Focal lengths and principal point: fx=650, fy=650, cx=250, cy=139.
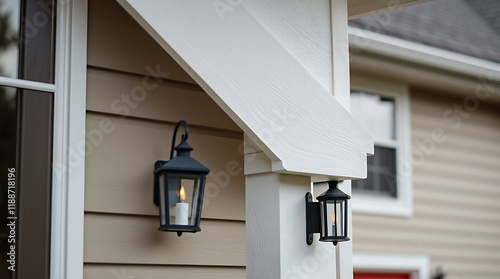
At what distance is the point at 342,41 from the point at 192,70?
665mm

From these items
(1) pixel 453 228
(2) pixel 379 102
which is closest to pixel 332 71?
(2) pixel 379 102

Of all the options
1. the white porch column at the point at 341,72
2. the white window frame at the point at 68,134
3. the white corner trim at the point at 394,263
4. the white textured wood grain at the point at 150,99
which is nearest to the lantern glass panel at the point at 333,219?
the white porch column at the point at 341,72

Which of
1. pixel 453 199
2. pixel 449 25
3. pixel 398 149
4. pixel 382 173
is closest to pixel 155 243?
pixel 382 173

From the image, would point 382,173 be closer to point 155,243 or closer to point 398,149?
point 398,149

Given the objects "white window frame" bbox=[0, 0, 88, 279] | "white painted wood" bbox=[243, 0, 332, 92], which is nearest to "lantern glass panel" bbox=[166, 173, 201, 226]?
"white window frame" bbox=[0, 0, 88, 279]

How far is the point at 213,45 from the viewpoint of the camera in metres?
1.90

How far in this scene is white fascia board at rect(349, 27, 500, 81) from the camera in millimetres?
5246

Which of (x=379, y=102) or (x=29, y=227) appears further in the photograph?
(x=379, y=102)

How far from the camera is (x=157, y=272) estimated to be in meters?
2.26

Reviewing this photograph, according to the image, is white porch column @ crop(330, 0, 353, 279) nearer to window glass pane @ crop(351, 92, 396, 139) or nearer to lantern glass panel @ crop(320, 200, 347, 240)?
lantern glass panel @ crop(320, 200, 347, 240)

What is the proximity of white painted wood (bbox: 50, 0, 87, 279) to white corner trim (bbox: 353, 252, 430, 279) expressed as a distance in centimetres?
374

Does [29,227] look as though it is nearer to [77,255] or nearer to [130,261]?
[77,255]

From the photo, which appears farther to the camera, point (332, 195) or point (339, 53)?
point (339, 53)

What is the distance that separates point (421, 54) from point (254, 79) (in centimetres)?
400
